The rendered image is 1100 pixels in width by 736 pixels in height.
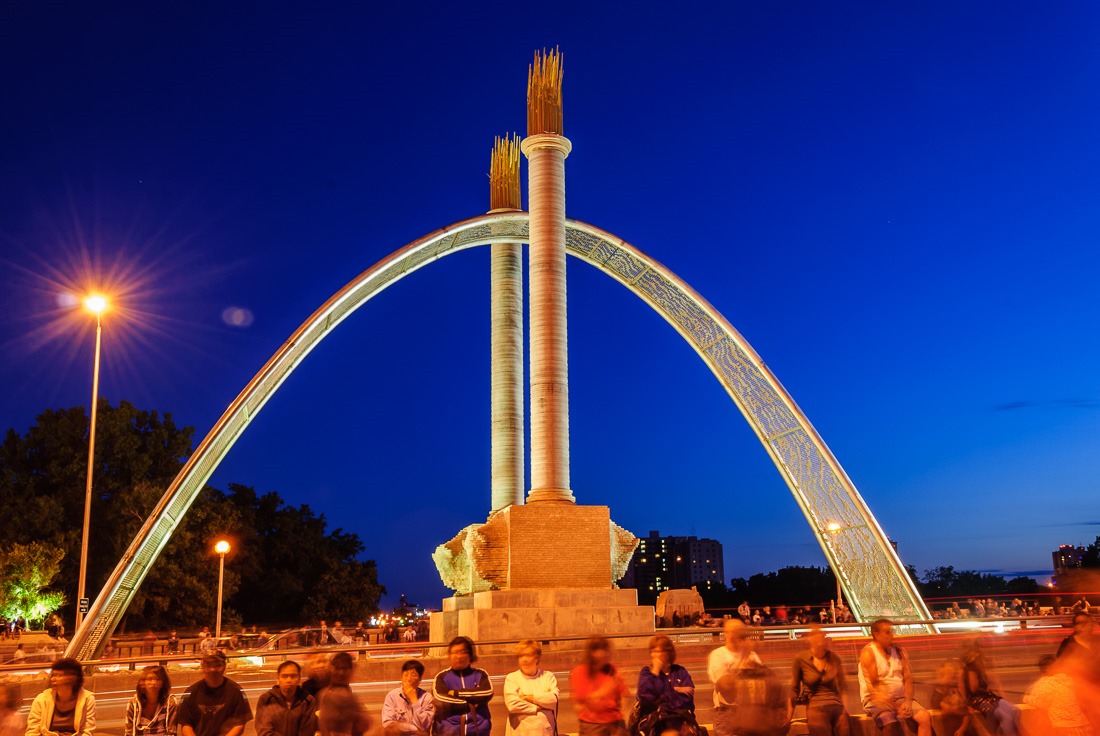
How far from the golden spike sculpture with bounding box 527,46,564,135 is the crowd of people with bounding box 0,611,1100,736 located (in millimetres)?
22576

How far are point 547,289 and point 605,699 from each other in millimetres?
20421

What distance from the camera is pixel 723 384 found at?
123ft

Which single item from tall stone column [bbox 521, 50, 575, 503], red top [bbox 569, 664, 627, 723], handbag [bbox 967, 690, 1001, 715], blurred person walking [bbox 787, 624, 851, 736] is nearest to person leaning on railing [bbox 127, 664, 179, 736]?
red top [bbox 569, 664, 627, 723]

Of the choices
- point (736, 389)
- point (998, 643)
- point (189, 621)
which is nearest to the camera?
point (998, 643)

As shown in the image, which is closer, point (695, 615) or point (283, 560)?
point (695, 615)

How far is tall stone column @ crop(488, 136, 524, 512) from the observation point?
107ft

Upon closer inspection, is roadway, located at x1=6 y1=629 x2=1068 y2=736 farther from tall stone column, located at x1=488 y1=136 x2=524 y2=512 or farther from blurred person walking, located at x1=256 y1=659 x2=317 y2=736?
tall stone column, located at x1=488 y1=136 x2=524 y2=512

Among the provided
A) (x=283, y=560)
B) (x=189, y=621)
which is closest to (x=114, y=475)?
(x=189, y=621)

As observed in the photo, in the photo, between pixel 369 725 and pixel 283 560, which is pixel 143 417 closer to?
pixel 283 560

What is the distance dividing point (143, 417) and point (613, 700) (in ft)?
145

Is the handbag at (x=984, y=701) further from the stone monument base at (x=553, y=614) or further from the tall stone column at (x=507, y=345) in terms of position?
the tall stone column at (x=507, y=345)

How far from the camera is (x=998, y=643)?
1270 cm

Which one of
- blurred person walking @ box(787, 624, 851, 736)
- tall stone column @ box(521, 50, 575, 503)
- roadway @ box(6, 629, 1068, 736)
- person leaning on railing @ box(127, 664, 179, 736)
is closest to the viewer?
person leaning on railing @ box(127, 664, 179, 736)

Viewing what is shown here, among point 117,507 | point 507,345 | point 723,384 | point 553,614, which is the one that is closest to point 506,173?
point 507,345
